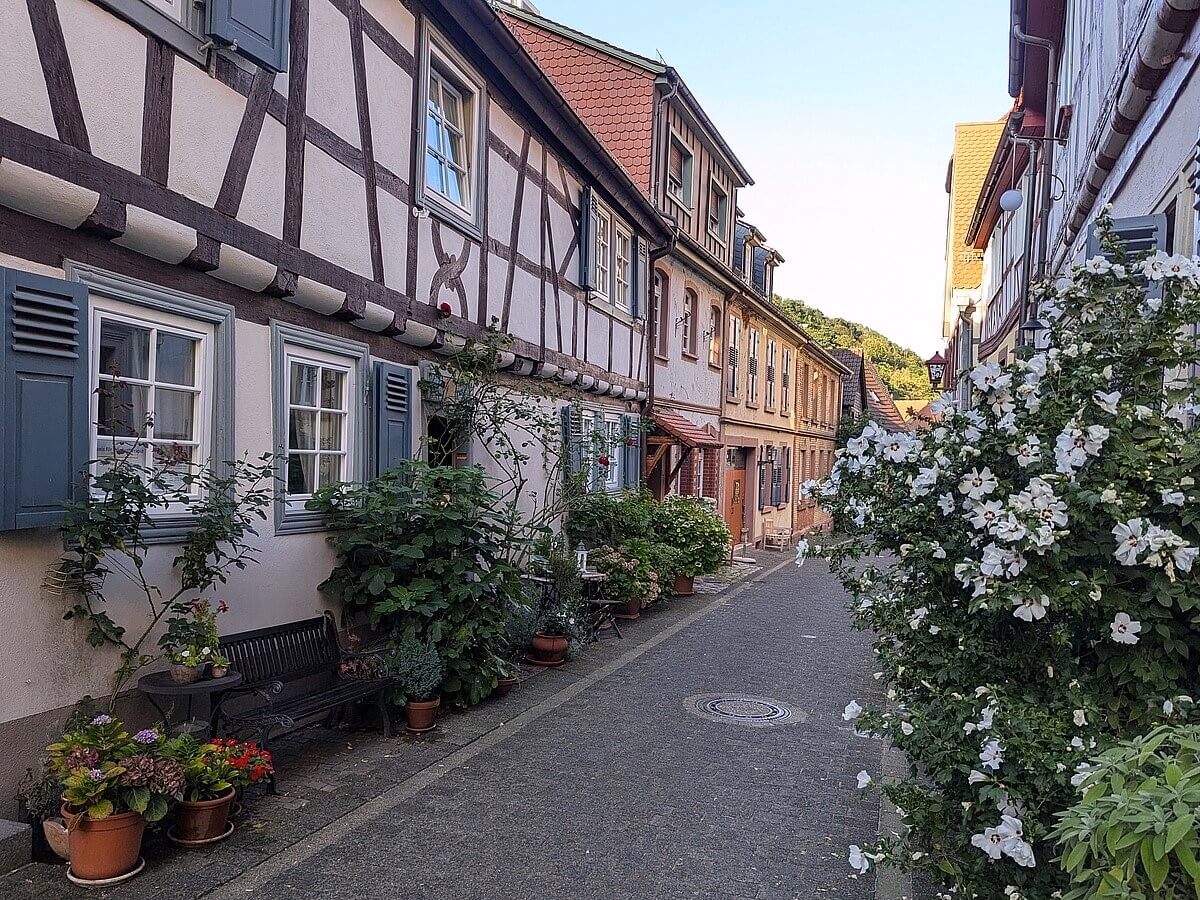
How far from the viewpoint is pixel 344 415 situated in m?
7.12

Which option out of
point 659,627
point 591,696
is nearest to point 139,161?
point 591,696

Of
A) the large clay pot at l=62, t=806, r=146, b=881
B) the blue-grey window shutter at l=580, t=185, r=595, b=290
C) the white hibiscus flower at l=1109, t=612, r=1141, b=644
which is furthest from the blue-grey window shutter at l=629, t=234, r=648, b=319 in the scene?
the white hibiscus flower at l=1109, t=612, r=1141, b=644

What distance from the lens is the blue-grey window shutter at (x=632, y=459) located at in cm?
1410

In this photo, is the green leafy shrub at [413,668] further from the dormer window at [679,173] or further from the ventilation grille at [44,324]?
the dormer window at [679,173]

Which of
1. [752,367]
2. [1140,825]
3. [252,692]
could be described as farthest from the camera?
[752,367]

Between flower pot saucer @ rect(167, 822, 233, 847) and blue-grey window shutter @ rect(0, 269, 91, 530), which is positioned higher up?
blue-grey window shutter @ rect(0, 269, 91, 530)

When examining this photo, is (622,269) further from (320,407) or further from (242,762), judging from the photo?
(242,762)

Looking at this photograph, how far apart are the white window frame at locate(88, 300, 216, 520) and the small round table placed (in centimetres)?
90

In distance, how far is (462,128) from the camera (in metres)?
8.95

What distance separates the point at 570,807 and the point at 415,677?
174 centimetres

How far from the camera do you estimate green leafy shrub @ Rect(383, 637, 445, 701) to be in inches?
255

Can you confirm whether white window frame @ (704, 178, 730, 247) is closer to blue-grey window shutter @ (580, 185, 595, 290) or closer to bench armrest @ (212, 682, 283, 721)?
blue-grey window shutter @ (580, 185, 595, 290)

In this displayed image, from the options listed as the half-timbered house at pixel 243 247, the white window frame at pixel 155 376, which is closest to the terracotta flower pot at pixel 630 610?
the half-timbered house at pixel 243 247

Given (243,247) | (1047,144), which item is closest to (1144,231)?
(243,247)
